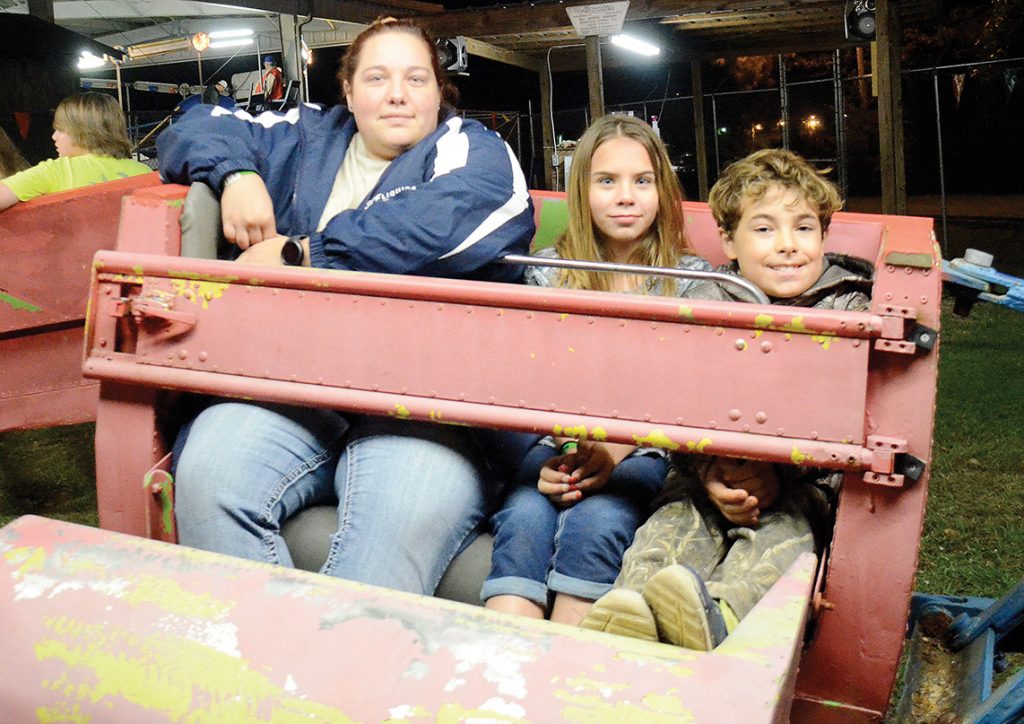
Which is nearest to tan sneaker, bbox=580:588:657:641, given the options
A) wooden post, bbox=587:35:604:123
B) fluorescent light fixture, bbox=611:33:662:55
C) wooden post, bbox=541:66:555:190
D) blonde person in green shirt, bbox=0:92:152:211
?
blonde person in green shirt, bbox=0:92:152:211

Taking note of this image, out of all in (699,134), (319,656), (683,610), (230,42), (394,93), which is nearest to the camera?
(319,656)

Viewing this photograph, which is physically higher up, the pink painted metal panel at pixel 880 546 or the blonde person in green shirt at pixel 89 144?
the blonde person in green shirt at pixel 89 144

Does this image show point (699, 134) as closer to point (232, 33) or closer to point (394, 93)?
point (232, 33)

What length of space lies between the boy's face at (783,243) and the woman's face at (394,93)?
727 millimetres

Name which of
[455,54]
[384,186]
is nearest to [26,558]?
[384,186]

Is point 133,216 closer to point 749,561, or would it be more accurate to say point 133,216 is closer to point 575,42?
point 749,561

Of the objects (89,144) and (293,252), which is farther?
(89,144)

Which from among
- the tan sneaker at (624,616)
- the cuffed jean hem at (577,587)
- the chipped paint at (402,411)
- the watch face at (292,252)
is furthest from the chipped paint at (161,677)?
the watch face at (292,252)

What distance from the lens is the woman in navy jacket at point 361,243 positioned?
5.40 ft

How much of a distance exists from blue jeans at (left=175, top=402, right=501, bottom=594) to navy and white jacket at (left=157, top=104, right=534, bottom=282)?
1.12ft

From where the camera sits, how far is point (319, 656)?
1.19 metres

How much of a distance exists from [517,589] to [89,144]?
317 centimetres

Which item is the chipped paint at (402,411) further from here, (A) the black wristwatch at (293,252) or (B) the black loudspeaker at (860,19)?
(B) the black loudspeaker at (860,19)

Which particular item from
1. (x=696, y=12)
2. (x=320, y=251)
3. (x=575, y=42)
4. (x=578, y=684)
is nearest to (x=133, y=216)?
(x=320, y=251)
